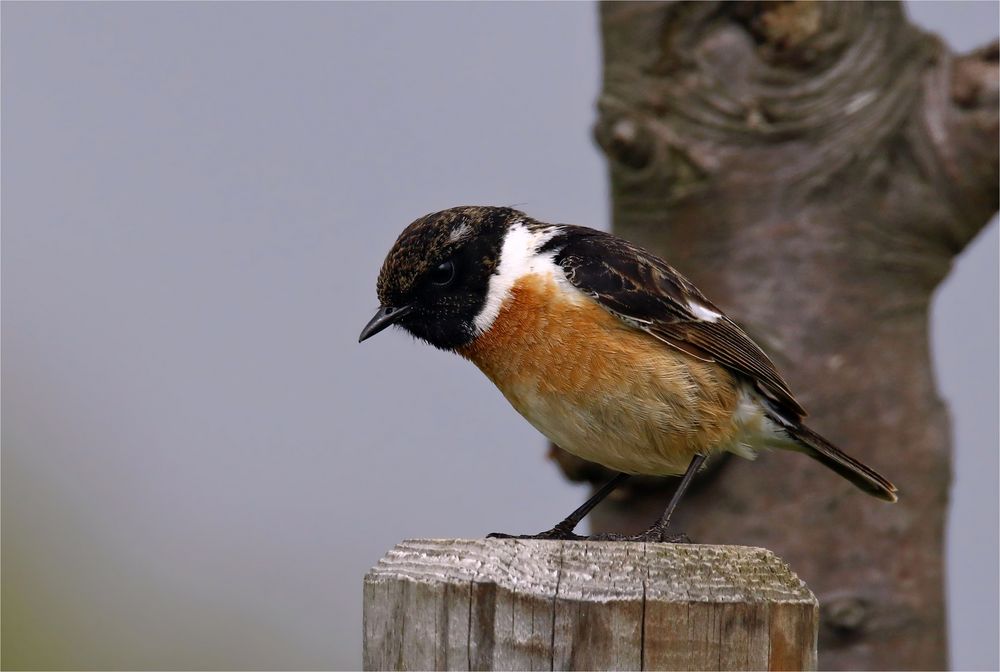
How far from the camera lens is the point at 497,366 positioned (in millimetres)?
4488

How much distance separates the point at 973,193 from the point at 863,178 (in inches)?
17.7

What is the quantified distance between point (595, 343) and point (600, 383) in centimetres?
15

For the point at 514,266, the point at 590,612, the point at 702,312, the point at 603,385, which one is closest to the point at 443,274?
the point at 514,266

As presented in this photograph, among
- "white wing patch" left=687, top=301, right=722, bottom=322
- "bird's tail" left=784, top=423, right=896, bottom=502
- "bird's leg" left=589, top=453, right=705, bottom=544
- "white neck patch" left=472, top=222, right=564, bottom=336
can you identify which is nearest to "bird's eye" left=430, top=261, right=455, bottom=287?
"white neck patch" left=472, top=222, right=564, bottom=336

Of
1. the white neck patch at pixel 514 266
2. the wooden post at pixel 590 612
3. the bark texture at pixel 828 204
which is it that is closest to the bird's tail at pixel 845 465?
the bark texture at pixel 828 204

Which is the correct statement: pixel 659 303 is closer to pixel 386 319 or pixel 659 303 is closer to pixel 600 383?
pixel 600 383

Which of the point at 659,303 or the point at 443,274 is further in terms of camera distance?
the point at 443,274

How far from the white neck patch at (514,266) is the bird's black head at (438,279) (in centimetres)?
3

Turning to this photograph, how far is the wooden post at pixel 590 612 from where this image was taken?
2311mm

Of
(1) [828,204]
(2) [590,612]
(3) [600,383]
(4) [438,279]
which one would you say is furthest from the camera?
(1) [828,204]

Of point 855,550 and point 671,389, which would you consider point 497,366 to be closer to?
point 671,389

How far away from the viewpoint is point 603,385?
4.23 m

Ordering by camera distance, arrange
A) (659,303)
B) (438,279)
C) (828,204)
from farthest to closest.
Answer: (828,204) → (438,279) → (659,303)

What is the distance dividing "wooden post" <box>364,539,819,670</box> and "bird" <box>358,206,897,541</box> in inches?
64.8
